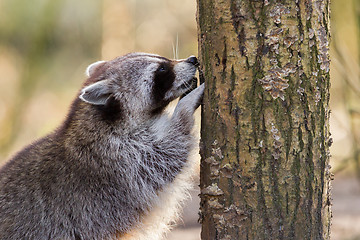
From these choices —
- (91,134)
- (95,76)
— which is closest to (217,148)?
(91,134)

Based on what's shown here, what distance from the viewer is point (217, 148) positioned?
261 centimetres

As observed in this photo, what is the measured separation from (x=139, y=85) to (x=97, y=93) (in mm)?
314

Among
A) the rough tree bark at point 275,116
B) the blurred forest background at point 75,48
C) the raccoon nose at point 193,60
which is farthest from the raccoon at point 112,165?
the blurred forest background at point 75,48

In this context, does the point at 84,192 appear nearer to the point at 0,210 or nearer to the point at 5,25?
the point at 0,210

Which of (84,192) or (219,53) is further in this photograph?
(84,192)

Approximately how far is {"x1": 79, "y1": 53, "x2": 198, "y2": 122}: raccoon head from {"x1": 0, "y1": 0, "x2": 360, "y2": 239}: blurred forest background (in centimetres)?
341

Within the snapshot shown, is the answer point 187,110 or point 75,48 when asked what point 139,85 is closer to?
point 187,110

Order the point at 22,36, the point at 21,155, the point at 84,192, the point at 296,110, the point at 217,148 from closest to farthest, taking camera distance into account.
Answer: the point at 296,110, the point at 217,148, the point at 84,192, the point at 21,155, the point at 22,36

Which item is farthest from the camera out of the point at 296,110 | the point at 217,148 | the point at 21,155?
the point at 21,155

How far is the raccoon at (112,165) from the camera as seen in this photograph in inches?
127

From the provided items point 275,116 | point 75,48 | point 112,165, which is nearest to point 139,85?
point 112,165

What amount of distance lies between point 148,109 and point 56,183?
825 millimetres

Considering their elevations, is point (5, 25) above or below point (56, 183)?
above

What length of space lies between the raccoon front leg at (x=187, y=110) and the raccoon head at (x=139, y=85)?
0.57ft
